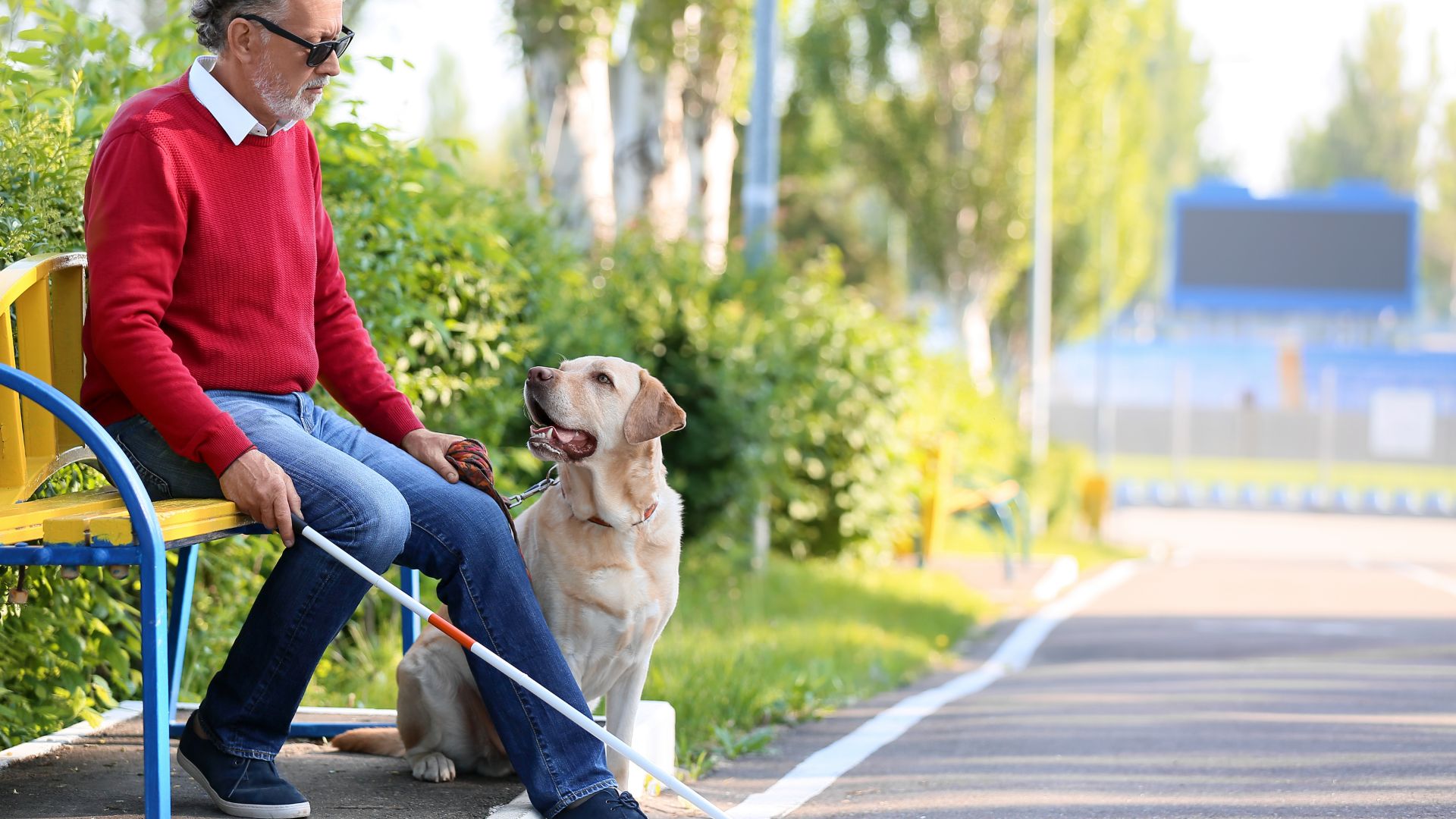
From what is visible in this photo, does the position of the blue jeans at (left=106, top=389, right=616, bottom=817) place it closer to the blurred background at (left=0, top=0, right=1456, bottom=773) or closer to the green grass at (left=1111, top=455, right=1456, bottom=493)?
the blurred background at (left=0, top=0, right=1456, bottom=773)

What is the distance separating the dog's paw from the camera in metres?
4.18

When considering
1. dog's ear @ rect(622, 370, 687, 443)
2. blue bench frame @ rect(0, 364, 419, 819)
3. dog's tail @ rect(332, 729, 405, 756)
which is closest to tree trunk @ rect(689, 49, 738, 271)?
dog's tail @ rect(332, 729, 405, 756)

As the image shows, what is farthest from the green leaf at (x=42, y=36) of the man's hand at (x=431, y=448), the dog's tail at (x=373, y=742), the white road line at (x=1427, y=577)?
the white road line at (x=1427, y=577)

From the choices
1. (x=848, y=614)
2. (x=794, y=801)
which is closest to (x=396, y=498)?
(x=794, y=801)

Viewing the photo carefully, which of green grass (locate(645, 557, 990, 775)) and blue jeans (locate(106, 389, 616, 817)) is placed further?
green grass (locate(645, 557, 990, 775))

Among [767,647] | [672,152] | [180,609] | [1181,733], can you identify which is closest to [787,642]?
[767,647]

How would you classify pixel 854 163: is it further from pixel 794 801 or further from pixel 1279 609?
pixel 794 801

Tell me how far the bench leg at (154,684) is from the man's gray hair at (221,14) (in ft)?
4.22

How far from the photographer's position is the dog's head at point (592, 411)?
13.4ft

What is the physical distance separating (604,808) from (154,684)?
1.06 m

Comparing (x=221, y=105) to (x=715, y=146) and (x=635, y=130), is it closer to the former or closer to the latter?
(x=635, y=130)

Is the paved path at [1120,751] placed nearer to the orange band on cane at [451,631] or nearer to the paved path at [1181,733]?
the paved path at [1181,733]

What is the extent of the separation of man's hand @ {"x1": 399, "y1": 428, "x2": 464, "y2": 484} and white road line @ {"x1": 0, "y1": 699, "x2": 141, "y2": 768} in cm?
131

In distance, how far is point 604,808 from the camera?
Result: 358 cm
